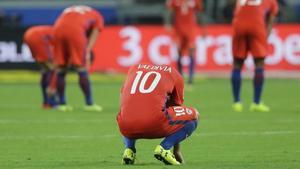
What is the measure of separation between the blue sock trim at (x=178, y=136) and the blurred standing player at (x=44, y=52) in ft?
30.5

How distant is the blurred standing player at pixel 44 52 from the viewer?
2022 cm

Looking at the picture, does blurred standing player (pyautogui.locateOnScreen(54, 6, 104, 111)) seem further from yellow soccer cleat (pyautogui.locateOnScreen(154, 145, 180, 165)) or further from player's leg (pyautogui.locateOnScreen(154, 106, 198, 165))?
yellow soccer cleat (pyautogui.locateOnScreen(154, 145, 180, 165))

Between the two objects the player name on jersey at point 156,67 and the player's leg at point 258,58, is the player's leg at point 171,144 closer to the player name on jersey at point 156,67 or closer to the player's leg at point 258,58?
the player name on jersey at point 156,67

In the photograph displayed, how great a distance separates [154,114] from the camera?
1094cm

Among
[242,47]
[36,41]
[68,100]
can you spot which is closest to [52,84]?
[36,41]

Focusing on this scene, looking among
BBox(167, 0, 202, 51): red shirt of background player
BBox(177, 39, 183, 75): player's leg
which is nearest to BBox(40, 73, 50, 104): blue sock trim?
BBox(177, 39, 183, 75): player's leg

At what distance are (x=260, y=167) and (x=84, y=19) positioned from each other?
30.1ft

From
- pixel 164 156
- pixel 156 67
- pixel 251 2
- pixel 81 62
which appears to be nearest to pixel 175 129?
pixel 164 156

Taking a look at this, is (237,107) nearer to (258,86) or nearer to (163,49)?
(258,86)

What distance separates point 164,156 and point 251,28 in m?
8.37

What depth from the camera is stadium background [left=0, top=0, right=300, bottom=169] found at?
1215 centimetres

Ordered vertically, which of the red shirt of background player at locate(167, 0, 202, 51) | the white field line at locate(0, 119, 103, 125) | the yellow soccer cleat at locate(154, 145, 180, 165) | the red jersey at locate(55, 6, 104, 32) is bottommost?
the red shirt of background player at locate(167, 0, 202, 51)

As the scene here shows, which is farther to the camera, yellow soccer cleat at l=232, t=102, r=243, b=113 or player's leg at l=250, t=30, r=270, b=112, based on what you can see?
yellow soccer cleat at l=232, t=102, r=243, b=113

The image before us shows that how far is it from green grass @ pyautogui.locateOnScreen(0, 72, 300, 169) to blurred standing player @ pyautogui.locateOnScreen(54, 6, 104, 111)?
18.4 inches
